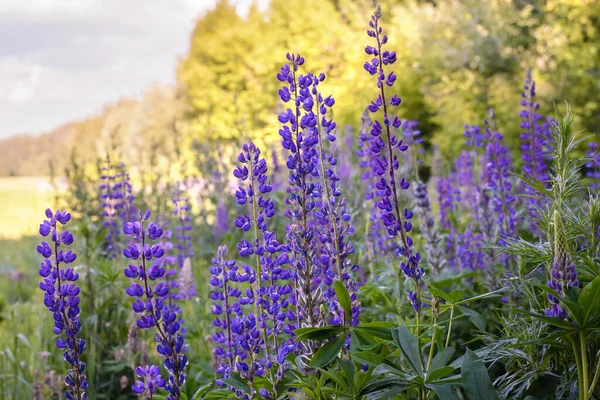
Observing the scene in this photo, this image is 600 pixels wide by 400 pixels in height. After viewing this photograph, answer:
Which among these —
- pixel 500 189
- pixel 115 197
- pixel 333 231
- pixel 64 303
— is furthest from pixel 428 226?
pixel 115 197

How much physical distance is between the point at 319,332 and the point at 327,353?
7cm

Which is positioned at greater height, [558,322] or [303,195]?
[303,195]

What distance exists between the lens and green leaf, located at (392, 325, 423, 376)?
56.1 inches

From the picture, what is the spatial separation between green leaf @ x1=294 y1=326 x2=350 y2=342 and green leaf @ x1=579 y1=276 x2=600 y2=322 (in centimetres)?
57

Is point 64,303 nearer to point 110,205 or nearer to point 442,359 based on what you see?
point 442,359

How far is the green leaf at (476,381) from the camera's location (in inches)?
55.6

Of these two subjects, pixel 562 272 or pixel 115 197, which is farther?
pixel 115 197

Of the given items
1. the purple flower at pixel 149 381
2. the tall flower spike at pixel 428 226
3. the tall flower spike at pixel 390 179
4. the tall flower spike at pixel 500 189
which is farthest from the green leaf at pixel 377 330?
the tall flower spike at pixel 500 189

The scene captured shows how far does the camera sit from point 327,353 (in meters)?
1.48

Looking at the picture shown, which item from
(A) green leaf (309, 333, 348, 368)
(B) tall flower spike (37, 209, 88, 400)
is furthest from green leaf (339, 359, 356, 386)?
(B) tall flower spike (37, 209, 88, 400)

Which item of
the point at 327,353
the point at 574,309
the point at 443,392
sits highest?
the point at 574,309

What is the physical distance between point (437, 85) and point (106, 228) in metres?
14.5

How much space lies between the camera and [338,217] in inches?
74.0

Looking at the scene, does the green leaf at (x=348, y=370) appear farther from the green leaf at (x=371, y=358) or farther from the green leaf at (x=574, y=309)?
the green leaf at (x=574, y=309)
